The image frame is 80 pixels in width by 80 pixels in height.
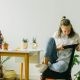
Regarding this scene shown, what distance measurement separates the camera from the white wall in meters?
4.87

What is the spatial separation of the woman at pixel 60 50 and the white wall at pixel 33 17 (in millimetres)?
1649

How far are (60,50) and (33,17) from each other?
2014 mm

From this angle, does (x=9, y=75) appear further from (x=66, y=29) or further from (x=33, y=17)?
(x=66, y=29)

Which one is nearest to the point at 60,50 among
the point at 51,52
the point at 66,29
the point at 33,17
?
the point at 51,52

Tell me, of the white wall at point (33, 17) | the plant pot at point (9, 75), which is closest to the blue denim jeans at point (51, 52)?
the white wall at point (33, 17)

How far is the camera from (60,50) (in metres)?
3.13

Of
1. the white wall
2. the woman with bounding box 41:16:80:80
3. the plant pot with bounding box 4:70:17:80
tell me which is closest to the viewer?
the woman with bounding box 41:16:80:80

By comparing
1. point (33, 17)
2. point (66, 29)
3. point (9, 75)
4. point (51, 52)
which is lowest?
point (9, 75)

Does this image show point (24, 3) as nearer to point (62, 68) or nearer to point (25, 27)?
point (25, 27)

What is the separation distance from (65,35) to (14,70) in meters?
2.22

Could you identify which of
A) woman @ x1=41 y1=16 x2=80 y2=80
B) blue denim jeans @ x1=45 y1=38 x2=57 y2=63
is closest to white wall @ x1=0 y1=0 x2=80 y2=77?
woman @ x1=41 y1=16 x2=80 y2=80

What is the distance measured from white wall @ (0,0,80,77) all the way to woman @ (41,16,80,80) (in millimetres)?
1649

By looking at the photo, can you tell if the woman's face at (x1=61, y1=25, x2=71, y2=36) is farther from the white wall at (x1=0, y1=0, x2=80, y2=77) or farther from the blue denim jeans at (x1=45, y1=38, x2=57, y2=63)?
the white wall at (x1=0, y1=0, x2=80, y2=77)

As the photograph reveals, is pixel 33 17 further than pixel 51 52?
Yes
